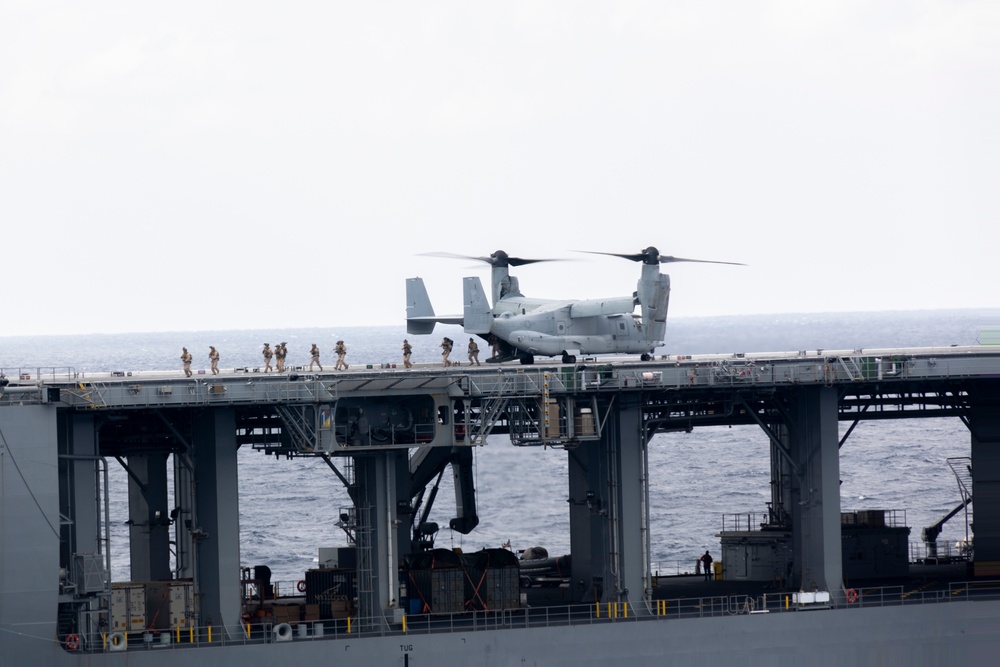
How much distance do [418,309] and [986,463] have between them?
27115mm

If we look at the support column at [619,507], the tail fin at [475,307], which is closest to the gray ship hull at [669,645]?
the support column at [619,507]

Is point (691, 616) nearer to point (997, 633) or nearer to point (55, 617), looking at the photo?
point (997, 633)

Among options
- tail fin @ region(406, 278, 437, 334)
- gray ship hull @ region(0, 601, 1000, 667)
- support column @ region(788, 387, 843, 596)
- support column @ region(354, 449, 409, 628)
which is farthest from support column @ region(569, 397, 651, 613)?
tail fin @ region(406, 278, 437, 334)

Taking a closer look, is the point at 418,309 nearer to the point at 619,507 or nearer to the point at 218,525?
the point at 619,507

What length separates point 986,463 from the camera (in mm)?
61375

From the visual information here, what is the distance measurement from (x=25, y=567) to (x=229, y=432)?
8.08 m

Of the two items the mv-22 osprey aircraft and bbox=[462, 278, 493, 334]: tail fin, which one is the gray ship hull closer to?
the mv-22 osprey aircraft

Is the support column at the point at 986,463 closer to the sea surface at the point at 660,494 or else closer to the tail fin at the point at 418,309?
the sea surface at the point at 660,494

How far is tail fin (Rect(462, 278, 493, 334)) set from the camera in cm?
7056

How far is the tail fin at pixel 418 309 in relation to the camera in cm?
7244

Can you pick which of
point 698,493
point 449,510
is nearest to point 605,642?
point 449,510

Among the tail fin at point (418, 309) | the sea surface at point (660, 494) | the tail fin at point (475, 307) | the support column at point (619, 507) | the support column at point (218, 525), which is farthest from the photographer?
the sea surface at point (660, 494)

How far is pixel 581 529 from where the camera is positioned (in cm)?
5866

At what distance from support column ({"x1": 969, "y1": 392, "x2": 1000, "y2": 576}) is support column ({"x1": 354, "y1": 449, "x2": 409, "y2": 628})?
24498 millimetres
